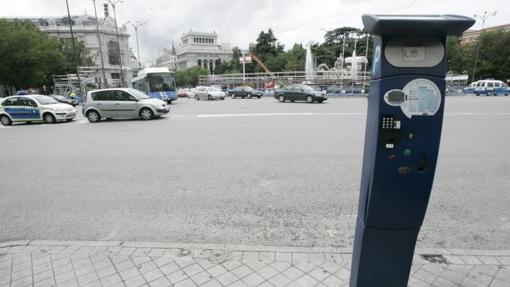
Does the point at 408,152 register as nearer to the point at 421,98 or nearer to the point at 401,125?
the point at 401,125

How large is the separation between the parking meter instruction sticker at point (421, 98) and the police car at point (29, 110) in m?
17.5

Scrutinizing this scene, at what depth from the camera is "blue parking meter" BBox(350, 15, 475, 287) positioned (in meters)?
1.79

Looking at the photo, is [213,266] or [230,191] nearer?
[213,266]

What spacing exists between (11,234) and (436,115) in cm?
487

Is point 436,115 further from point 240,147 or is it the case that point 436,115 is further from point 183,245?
point 240,147

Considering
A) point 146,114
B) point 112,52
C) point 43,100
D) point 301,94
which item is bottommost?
point 146,114

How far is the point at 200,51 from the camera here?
120 m

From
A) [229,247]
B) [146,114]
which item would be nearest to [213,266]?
[229,247]

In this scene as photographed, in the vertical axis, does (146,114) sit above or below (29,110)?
below

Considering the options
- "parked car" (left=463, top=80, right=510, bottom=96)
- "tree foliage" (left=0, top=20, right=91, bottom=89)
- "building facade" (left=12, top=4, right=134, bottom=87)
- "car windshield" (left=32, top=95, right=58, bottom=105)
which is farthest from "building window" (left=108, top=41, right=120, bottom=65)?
"parked car" (left=463, top=80, right=510, bottom=96)

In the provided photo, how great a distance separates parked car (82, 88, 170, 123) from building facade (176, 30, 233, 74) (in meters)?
104

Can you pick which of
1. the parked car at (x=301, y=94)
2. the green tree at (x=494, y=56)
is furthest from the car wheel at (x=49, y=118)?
the green tree at (x=494, y=56)

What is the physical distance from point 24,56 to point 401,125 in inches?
1993

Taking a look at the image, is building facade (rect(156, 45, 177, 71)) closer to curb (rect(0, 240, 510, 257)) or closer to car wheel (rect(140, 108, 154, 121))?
car wheel (rect(140, 108, 154, 121))
